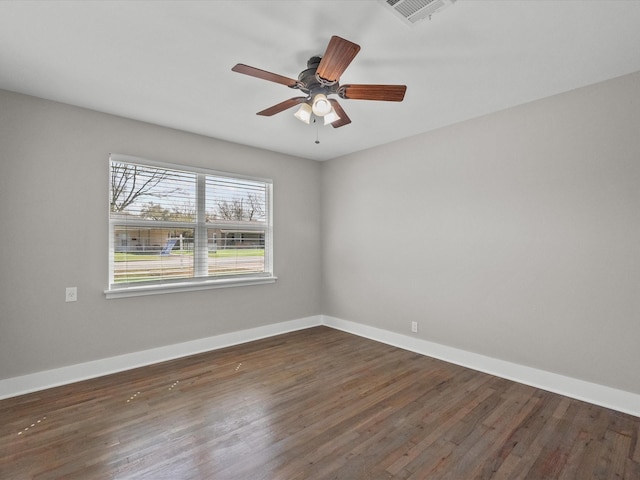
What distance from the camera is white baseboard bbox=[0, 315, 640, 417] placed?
8.55ft

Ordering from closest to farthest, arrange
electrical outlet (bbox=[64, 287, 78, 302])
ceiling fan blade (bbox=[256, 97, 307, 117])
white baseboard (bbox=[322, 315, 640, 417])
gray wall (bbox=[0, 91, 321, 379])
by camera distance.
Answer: ceiling fan blade (bbox=[256, 97, 307, 117])
white baseboard (bbox=[322, 315, 640, 417])
gray wall (bbox=[0, 91, 321, 379])
electrical outlet (bbox=[64, 287, 78, 302])

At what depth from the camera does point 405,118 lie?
3352 millimetres

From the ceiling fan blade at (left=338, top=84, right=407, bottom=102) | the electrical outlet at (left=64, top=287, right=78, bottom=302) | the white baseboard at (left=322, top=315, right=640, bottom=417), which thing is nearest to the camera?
the ceiling fan blade at (left=338, top=84, right=407, bottom=102)

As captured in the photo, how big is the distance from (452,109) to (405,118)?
0.45 metres

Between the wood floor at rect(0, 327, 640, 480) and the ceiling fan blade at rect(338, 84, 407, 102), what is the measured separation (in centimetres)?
227

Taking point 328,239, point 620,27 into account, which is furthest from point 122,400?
point 620,27

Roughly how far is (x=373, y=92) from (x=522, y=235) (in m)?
1.97

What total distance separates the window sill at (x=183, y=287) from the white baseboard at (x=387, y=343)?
60cm

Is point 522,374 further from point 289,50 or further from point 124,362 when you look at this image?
point 124,362

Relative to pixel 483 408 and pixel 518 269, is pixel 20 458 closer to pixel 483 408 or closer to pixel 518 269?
pixel 483 408

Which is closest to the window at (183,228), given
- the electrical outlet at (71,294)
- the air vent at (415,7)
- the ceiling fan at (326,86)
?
the electrical outlet at (71,294)

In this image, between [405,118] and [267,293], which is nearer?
[405,118]

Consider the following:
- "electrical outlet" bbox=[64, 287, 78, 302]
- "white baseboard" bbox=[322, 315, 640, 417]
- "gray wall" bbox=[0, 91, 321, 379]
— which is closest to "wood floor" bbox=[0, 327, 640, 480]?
"white baseboard" bbox=[322, 315, 640, 417]

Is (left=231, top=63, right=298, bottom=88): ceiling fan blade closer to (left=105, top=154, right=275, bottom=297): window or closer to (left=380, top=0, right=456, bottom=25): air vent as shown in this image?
(left=380, top=0, right=456, bottom=25): air vent
